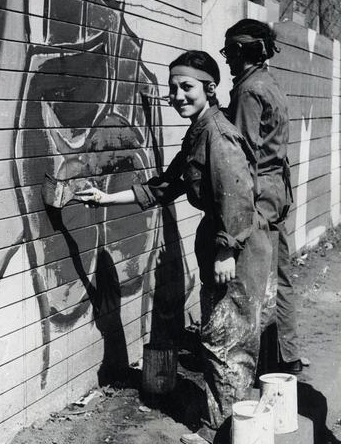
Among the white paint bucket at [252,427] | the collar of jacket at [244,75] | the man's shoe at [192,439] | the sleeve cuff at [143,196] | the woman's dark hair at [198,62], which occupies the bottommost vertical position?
the man's shoe at [192,439]

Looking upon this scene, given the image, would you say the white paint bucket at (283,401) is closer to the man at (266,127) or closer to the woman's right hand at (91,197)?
the man at (266,127)

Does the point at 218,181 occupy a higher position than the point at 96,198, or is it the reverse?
the point at 218,181

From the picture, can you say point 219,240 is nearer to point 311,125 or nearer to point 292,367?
point 292,367

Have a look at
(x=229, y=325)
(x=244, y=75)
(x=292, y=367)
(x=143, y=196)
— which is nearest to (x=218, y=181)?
(x=143, y=196)

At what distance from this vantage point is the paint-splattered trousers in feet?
14.2

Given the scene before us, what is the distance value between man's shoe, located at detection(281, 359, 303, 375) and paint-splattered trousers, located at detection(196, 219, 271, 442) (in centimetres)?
131

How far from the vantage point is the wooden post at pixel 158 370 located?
16.9 feet

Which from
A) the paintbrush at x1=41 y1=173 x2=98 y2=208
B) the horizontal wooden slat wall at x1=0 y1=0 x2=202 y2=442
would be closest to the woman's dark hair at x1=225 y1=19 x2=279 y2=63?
the horizontal wooden slat wall at x1=0 y1=0 x2=202 y2=442

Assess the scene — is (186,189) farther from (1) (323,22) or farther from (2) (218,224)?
(1) (323,22)

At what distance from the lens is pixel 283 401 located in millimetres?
4340

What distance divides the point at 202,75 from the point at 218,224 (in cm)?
86

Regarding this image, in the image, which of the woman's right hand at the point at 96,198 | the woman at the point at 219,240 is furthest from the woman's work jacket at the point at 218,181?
the woman's right hand at the point at 96,198

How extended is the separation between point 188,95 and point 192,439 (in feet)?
6.64

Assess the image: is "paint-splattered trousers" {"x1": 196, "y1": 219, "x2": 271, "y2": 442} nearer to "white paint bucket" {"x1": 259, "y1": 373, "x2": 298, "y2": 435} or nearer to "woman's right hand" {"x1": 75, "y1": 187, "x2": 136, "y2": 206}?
"white paint bucket" {"x1": 259, "y1": 373, "x2": 298, "y2": 435}
